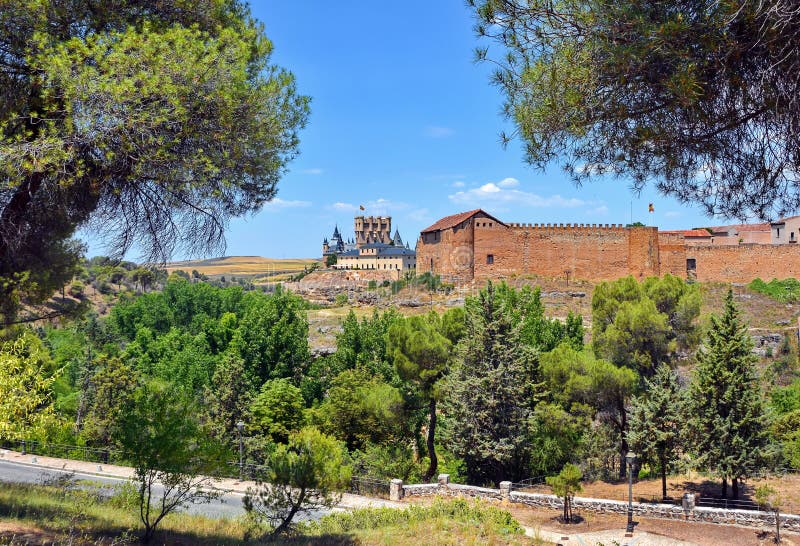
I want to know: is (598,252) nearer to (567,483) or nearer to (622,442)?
(622,442)

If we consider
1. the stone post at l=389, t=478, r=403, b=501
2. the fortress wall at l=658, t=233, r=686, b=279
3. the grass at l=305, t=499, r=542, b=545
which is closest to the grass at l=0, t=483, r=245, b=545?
the grass at l=305, t=499, r=542, b=545

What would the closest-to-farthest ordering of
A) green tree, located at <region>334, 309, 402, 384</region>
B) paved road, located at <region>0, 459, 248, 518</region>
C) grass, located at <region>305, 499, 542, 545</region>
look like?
grass, located at <region>305, 499, 542, 545</region>
paved road, located at <region>0, 459, 248, 518</region>
green tree, located at <region>334, 309, 402, 384</region>

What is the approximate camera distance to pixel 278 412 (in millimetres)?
25984

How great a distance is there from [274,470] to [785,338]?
4044 cm

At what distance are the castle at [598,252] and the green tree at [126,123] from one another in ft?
163

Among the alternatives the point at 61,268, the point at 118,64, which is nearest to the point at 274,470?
the point at 61,268

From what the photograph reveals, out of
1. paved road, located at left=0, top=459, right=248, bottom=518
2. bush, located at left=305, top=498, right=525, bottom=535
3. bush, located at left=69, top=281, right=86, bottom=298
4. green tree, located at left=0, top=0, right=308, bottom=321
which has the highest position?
green tree, located at left=0, top=0, right=308, bottom=321

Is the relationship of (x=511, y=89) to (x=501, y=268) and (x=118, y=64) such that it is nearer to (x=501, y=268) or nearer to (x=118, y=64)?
(x=118, y=64)

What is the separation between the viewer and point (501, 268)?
57.7 meters

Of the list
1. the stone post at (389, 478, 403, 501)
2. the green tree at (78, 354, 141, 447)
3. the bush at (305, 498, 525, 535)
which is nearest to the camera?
the bush at (305, 498, 525, 535)

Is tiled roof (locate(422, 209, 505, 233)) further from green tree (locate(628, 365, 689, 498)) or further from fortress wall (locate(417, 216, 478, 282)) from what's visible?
green tree (locate(628, 365, 689, 498))

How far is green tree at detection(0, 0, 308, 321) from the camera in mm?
6973

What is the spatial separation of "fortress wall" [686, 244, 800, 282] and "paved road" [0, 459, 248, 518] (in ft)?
160

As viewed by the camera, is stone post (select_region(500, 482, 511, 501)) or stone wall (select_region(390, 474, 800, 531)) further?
stone post (select_region(500, 482, 511, 501))
